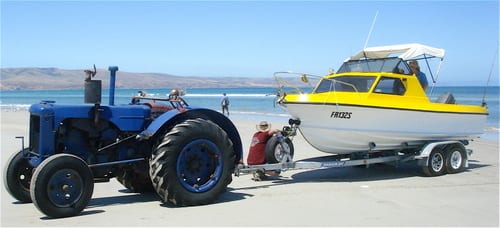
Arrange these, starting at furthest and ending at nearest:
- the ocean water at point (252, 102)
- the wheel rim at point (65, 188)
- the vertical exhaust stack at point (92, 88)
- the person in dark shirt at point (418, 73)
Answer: the ocean water at point (252, 102)
the person in dark shirt at point (418, 73)
the vertical exhaust stack at point (92, 88)
the wheel rim at point (65, 188)

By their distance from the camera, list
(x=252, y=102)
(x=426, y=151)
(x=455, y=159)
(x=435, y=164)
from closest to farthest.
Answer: (x=426, y=151) < (x=435, y=164) < (x=455, y=159) < (x=252, y=102)

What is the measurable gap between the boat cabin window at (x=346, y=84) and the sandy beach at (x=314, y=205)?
1.62 m

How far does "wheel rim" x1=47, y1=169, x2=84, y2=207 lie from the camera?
20.1 ft

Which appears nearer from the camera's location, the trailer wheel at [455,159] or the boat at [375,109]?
the boat at [375,109]

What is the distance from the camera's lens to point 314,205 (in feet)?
23.2

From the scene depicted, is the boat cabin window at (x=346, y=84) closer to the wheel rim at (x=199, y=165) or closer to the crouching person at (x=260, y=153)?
the crouching person at (x=260, y=153)

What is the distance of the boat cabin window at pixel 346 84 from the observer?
9672mm

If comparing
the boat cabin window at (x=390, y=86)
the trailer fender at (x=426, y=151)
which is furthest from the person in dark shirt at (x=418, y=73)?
the trailer fender at (x=426, y=151)

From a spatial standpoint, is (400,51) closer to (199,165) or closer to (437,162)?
(437,162)

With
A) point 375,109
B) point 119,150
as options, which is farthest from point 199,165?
point 375,109

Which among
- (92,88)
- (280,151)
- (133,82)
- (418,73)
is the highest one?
(133,82)

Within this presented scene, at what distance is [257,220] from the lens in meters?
6.25

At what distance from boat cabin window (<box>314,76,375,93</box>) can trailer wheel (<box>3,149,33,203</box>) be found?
5283 mm

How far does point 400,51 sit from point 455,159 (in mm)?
2420
